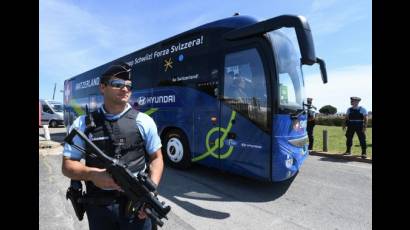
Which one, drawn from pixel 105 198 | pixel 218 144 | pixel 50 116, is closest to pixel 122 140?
pixel 105 198

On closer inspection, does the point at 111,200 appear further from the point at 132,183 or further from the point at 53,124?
the point at 53,124

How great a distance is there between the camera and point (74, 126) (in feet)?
5.75

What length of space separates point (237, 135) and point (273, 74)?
126cm

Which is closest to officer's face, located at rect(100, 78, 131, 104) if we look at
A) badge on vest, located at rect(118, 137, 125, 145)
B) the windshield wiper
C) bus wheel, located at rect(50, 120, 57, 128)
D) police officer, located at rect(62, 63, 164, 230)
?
police officer, located at rect(62, 63, 164, 230)

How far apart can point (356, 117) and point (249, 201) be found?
541 cm

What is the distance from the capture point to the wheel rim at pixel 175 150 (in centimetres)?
613

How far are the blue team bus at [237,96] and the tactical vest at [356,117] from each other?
10.9 feet

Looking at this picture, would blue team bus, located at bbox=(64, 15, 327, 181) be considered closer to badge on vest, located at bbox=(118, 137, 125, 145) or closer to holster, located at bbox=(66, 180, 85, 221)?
badge on vest, located at bbox=(118, 137, 125, 145)

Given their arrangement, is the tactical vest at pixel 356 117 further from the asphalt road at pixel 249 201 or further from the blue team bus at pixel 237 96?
the blue team bus at pixel 237 96

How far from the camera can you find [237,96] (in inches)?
192

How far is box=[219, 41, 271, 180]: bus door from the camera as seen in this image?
14.8ft

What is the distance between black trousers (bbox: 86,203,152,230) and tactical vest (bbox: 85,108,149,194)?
13 centimetres
